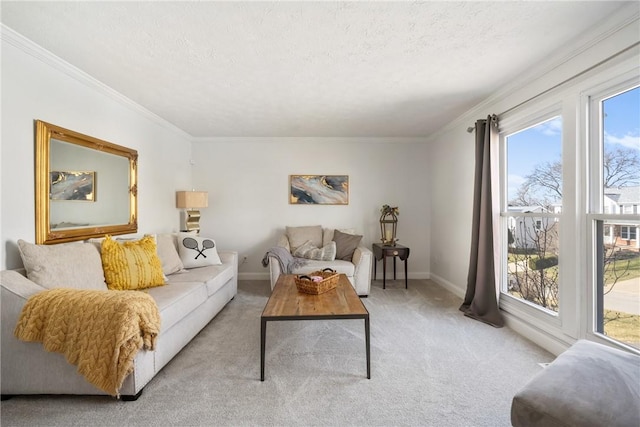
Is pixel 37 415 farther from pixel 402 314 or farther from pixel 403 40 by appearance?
pixel 403 40

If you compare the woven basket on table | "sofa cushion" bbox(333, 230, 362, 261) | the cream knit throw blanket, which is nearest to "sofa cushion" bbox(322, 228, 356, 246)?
"sofa cushion" bbox(333, 230, 362, 261)

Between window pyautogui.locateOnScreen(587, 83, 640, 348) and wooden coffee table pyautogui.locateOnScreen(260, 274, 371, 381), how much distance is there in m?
1.74

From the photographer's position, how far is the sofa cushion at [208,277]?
9.33 ft

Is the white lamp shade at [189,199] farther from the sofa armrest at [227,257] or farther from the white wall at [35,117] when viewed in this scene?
the sofa armrest at [227,257]

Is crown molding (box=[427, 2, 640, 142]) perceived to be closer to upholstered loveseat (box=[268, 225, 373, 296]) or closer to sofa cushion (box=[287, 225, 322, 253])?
upholstered loveseat (box=[268, 225, 373, 296])

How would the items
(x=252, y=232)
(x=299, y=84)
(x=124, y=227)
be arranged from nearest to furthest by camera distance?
(x=299, y=84), (x=124, y=227), (x=252, y=232)

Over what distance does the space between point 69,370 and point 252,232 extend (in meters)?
3.24

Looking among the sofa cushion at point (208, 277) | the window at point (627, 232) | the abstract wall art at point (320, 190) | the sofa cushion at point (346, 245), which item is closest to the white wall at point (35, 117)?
the sofa cushion at point (208, 277)

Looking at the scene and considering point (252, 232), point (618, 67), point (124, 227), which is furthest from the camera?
point (252, 232)

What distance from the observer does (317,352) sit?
2379 mm

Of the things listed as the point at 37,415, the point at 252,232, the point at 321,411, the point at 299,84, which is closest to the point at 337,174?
the point at 252,232

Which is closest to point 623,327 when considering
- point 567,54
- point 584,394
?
point 584,394

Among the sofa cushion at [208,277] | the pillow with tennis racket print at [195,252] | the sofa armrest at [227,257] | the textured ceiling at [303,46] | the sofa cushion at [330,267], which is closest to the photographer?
the textured ceiling at [303,46]

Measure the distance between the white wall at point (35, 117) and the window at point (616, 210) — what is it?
416cm
